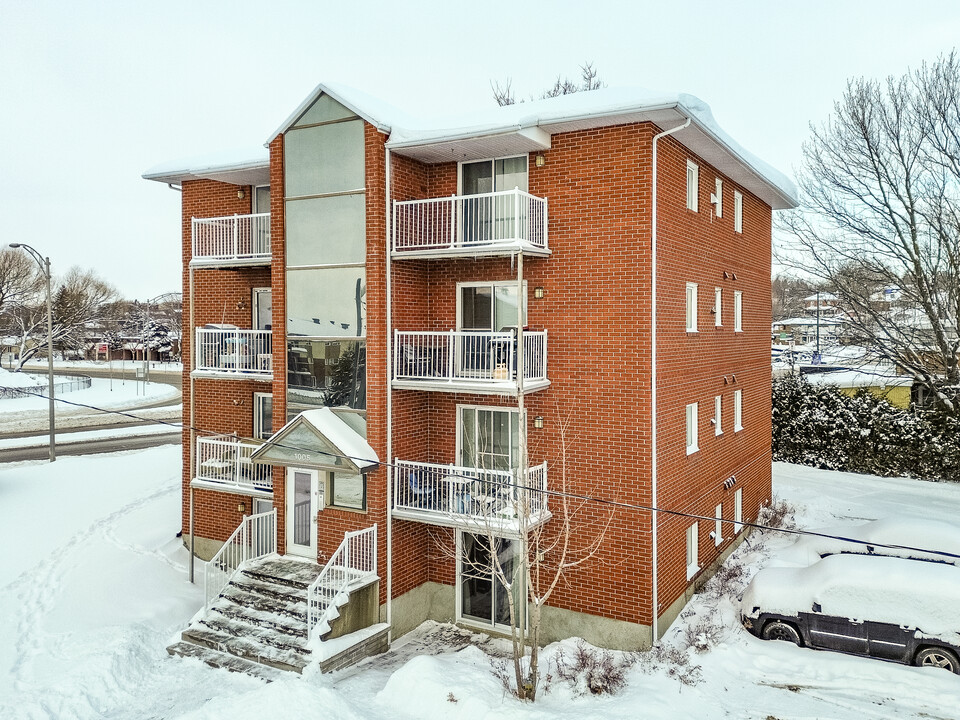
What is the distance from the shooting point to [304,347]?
13.6 metres

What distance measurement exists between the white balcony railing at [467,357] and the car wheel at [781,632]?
5.79 m

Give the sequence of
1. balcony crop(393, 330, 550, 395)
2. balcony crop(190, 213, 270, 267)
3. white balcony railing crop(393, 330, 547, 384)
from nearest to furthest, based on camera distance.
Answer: balcony crop(393, 330, 550, 395) → white balcony railing crop(393, 330, 547, 384) → balcony crop(190, 213, 270, 267)

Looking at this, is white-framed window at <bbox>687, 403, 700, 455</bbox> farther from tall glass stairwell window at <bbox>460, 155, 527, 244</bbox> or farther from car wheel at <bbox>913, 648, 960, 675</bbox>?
tall glass stairwell window at <bbox>460, 155, 527, 244</bbox>

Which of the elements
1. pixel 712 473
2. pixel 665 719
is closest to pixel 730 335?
pixel 712 473

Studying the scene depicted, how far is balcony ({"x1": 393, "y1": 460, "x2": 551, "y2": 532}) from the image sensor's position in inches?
458

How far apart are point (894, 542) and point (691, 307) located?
19.7 feet

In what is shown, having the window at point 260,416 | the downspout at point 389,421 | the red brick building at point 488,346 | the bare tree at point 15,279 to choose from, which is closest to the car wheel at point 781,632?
the red brick building at point 488,346

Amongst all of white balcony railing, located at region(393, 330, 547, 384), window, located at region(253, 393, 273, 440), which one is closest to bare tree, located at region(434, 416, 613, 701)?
white balcony railing, located at region(393, 330, 547, 384)

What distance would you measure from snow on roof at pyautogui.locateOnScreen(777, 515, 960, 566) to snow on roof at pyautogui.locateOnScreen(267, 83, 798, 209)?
7895 millimetres

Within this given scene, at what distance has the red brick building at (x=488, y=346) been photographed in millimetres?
12109

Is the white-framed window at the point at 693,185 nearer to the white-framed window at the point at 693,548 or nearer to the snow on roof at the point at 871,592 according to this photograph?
the white-framed window at the point at 693,548

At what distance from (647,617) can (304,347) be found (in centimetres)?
794

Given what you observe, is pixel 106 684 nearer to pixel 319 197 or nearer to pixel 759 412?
pixel 319 197

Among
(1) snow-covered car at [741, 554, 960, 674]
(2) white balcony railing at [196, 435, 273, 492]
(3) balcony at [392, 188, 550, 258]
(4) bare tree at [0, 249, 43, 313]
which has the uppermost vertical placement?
(4) bare tree at [0, 249, 43, 313]
